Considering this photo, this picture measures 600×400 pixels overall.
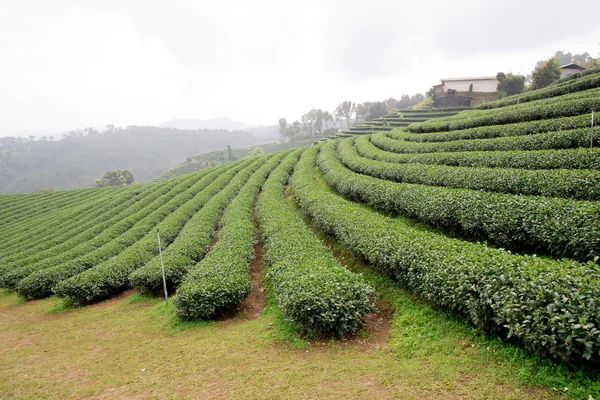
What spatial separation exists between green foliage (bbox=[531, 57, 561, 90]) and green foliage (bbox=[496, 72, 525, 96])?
9.46 m

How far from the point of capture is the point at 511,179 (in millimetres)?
11273

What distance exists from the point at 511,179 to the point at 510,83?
57.4m

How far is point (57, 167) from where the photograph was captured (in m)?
136

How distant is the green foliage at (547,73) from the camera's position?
4378 cm

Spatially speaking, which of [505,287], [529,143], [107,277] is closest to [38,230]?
[107,277]

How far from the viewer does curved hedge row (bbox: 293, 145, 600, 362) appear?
431 cm

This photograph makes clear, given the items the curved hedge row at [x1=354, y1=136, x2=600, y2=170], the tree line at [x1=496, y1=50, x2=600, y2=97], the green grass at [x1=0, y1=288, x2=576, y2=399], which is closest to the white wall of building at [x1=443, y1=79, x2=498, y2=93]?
the tree line at [x1=496, y1=50, x2=600, y2=97]

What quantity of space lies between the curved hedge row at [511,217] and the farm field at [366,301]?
0.14 ft

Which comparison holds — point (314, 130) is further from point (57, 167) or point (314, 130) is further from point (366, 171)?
point (366, 171)

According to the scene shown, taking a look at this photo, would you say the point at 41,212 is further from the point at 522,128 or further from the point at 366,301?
the point at 522,128

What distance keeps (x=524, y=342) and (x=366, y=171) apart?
53.7 feet

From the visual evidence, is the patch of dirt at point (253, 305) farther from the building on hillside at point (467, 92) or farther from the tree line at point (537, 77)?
the building on hillside at point (467, 92)

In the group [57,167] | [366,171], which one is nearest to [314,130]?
[57,167]

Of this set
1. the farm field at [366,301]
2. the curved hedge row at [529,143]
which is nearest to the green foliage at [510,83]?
the curved hedge row at [529,143]
